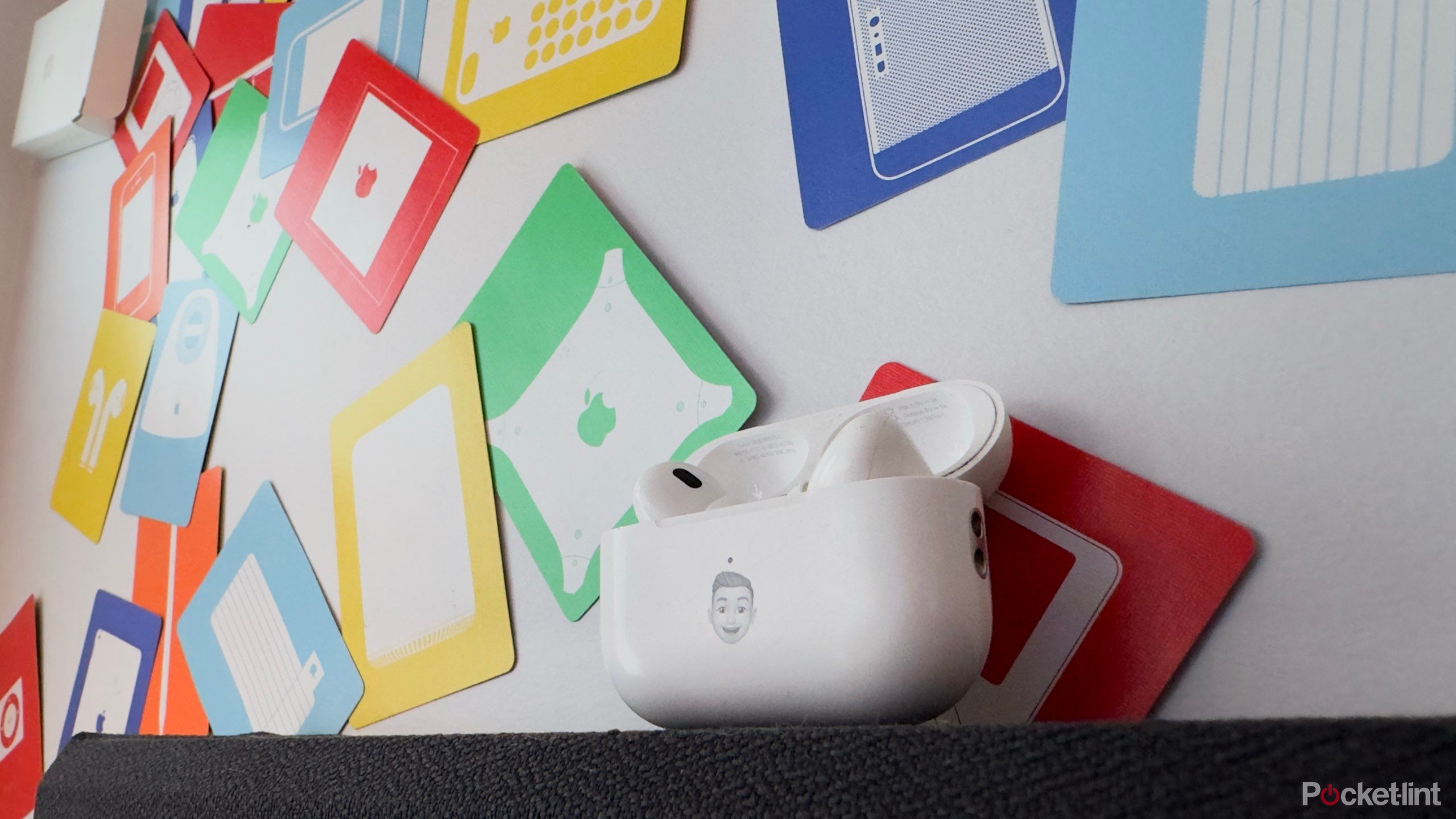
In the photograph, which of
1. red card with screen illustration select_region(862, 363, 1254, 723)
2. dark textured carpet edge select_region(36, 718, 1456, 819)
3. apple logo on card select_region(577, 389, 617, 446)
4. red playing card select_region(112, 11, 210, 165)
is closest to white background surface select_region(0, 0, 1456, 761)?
red card with screen illustration select_region(862, 363, 1254, 723)

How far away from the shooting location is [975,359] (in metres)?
0.69

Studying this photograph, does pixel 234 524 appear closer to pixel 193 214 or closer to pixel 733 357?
pixel 193 214

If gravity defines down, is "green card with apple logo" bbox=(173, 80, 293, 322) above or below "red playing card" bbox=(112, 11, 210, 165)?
below

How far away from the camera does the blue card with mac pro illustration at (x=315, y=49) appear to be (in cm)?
116

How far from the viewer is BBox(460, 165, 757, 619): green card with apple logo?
2.70ft

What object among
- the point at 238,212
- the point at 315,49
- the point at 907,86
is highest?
the point at 315,49

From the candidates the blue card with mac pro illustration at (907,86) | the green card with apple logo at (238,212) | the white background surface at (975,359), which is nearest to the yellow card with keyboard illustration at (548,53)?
the white background surface at (975,359)

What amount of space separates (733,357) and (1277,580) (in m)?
0.43

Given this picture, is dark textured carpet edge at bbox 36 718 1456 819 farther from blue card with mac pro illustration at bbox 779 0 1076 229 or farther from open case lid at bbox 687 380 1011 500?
blue card with mac pro illustration at bbox 779 0 1076 229

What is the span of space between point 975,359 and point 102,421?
138 centimetres

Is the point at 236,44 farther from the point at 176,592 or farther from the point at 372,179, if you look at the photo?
A: the point at 176,592

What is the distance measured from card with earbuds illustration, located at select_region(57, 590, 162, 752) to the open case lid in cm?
98

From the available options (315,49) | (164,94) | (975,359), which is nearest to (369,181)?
(315,49)

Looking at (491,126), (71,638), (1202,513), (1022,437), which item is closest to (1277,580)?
(1202,513)
